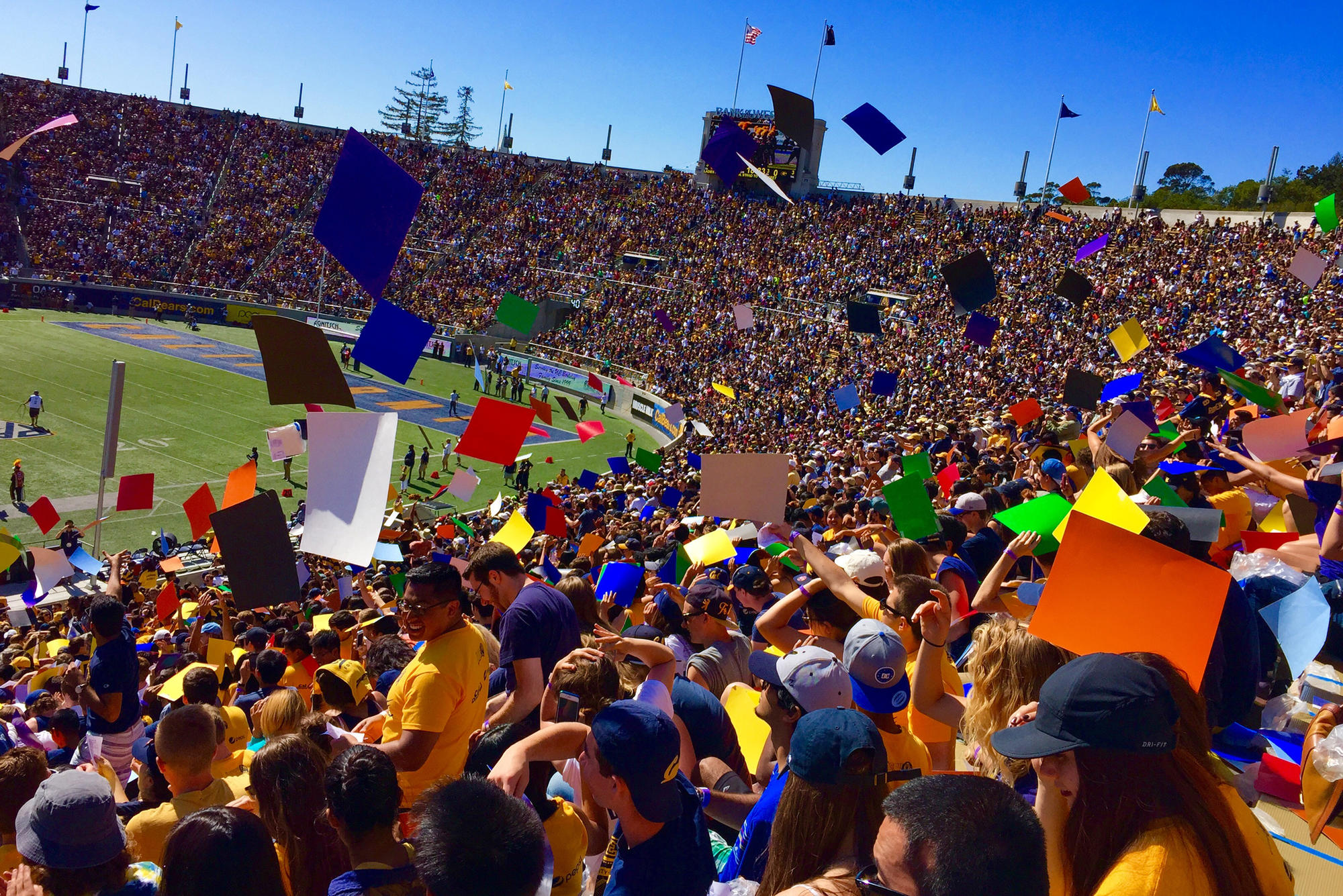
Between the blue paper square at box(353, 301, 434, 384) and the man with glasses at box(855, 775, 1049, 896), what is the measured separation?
5.53 metres

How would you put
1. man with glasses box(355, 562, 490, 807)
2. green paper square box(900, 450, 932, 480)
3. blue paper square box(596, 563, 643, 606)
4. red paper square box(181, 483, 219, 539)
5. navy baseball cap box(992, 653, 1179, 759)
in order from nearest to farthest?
navy baseball cap box(992, 653, 1179, 759)
man with glasses box(355, 562, 490, 807)
blue paper square box(596, 563, 643, 606)
green paper square box(900, 450, 932, 480)
red paper square box(181, 483, 219, 539)

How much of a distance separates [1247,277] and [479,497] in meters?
22.0

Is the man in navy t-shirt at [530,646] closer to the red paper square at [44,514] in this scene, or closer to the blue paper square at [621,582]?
the blue paper square at [621,582]

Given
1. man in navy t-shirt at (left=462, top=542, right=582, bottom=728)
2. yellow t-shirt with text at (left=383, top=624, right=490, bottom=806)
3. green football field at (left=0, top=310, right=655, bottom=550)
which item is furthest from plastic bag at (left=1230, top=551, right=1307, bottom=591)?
green football field at (left=0, top=310, right=655, bottom=550)

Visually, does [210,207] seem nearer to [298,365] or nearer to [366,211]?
[366,211]

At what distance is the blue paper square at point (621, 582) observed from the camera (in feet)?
18.1

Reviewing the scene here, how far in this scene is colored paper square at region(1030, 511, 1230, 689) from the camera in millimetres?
2867

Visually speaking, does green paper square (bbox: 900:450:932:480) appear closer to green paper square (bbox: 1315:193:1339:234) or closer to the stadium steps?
green paper square (bbox: 1315:193:1339:234)

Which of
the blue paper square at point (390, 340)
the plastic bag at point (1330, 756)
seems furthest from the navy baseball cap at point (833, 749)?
the blue paper square at point (390, 340)

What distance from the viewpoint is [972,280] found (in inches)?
490

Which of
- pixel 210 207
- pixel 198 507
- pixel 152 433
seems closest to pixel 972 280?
pixel 198 507

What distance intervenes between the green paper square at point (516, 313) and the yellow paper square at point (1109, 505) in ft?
28.0

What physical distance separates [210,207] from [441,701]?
65.3 metres

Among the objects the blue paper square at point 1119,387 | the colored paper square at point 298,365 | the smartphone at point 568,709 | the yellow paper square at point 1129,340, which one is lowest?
the smartphone at point 568,709
